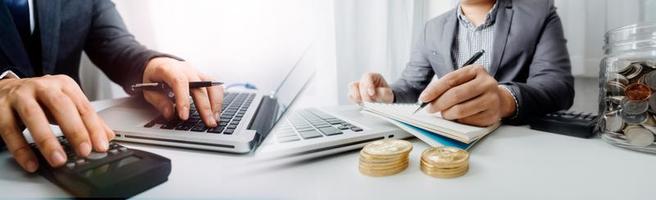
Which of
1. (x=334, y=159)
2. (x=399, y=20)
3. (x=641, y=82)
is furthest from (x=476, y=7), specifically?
(x=334, y=159)

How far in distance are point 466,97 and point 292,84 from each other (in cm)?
19

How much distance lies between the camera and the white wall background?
31 centimetres

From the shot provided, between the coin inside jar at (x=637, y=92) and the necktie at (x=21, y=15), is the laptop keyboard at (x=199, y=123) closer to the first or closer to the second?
the necktie at (x=21, y=15)

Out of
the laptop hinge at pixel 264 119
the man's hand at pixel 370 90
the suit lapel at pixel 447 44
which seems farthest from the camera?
the suit lapel at pixel 447 44

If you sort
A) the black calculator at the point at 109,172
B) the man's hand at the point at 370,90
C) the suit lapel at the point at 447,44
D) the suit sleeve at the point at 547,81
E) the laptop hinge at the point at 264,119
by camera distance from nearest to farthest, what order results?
the black calculator at the point at 109,172, the laptop hinge at the point at 264,119, the suit sleeve at the point at 547,81, the man's hand at the point at 370,90, the suit lapel at the point at 447,44

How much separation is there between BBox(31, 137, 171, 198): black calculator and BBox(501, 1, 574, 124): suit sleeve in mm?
391

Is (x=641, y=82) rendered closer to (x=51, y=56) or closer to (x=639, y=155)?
(x=639, y=155)

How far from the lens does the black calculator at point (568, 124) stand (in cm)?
33

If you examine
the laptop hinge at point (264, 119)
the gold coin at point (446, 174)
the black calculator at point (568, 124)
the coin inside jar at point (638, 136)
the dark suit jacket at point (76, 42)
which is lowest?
the black calculator at point (568, 124)

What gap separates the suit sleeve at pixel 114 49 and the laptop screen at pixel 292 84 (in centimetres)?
13

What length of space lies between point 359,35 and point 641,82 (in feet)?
1.40

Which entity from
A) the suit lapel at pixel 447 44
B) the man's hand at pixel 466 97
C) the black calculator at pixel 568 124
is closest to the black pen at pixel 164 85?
the man's hand at pixel 466 97

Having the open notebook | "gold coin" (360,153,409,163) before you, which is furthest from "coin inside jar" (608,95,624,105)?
"gold coin" (360,153,409,163)

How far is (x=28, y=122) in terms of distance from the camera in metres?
0.22
